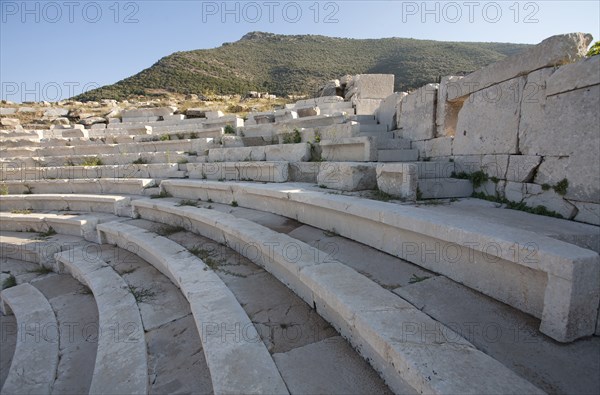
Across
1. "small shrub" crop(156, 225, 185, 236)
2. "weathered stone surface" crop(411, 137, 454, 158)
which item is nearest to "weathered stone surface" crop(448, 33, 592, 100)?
"weathered stone surface" crop(411, 137, 454, 158)

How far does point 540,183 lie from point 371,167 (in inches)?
75.0

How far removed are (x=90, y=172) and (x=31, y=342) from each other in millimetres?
6550

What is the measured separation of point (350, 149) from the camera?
5.38 metres

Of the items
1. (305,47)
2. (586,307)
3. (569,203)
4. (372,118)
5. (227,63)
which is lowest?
(586,307)

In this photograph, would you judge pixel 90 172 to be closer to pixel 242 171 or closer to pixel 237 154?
pixel 237 154

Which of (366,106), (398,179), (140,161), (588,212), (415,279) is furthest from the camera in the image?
(366,106)

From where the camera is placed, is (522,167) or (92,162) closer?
(522,167)

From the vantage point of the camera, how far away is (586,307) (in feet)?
5.21

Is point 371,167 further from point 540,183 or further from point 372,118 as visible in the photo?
point 372,118

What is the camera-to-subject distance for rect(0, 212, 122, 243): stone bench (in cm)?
575

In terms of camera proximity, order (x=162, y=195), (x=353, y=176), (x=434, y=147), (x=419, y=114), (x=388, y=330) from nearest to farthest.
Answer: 1. (x=388, y=330)
2. (x=353, y=176)
3. (x=434, y=147)
4. (x=419, y=114)
5. (x=162, y=195)

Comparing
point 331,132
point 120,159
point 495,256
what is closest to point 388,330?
point 495,256

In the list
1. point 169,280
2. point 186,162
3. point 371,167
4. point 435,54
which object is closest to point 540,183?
point 371,167

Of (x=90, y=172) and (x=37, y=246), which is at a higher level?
(x=90, y=172)
